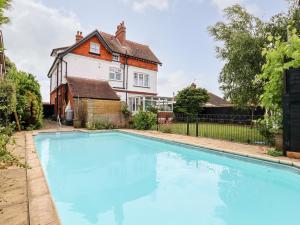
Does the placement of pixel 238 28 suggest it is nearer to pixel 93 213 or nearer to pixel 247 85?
pixel 247 85

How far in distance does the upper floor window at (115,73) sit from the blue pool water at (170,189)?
55.9 feet

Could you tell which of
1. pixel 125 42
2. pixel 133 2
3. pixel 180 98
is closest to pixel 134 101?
pixel 180 98

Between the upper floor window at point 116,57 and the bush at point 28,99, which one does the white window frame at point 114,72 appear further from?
the bush at point 28,99

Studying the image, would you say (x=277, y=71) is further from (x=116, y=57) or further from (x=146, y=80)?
(x=146, y=80)

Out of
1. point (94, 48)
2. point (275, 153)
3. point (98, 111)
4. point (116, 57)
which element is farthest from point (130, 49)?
point (275, 153)

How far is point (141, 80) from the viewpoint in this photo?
92.5 feet

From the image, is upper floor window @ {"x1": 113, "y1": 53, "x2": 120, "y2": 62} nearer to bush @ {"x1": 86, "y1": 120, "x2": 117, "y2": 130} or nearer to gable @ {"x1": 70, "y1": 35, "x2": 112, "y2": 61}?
gable @ {"x1": 70, "y1": 35, "x2": 112, "y2": 61}

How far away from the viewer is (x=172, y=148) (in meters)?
11.5

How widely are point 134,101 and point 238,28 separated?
14.0 metres

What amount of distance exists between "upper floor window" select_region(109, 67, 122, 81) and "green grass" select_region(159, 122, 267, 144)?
10.7 m

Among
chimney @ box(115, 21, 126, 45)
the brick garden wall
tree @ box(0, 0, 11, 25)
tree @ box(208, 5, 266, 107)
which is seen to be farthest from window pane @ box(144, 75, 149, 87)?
tree @ box(0, 0, 11, 25)

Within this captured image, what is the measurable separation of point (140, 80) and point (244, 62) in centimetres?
1693

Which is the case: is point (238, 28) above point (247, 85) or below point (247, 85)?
above

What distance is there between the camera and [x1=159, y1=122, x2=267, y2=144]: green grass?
1199 centimetres
